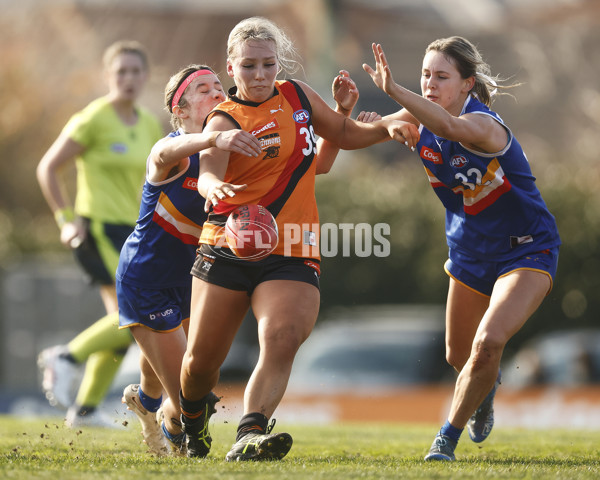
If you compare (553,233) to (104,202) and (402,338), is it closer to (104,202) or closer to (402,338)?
(104,202)

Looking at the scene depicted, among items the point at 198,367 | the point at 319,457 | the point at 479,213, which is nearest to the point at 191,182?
the point at 198,367

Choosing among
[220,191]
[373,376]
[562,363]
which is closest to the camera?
[220,191]

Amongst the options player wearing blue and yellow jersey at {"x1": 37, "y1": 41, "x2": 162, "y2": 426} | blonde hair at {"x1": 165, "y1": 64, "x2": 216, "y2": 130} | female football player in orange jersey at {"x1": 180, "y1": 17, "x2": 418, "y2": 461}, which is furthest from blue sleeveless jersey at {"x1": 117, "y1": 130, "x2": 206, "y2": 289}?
player wearing blue and yellow jersey at {"x1": 37, "y1": 41, "x2": 162, "y2": 426}

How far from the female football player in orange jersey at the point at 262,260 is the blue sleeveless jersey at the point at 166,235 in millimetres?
368

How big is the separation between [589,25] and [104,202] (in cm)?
3050

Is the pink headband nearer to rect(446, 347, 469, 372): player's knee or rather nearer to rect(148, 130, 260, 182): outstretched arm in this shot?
rect(148, 130, 260, 182): outstretched arm

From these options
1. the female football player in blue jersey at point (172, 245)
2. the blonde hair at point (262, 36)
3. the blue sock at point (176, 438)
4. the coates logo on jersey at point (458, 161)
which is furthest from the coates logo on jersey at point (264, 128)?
the blue sock at point (176, 438)

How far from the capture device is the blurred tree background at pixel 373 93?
65.6 feet

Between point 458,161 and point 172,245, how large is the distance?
1800 mm

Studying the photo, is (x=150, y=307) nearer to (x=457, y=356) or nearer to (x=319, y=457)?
(x=319, y=457)

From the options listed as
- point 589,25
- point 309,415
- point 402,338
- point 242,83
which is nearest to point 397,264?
point 402,338

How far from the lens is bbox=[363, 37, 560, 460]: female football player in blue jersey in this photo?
596 cm

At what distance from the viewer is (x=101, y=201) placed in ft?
29.5

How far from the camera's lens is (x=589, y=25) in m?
36.3
